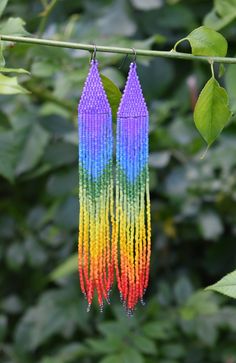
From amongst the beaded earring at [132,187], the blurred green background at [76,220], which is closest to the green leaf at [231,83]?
the beaded earring at [132,187]

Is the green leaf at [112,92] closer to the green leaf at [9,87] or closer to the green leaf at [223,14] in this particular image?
the green leaf at [9,87]

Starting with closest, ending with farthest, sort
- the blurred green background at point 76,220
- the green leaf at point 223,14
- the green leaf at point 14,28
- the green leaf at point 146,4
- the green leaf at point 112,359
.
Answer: the green leaf at point 14,28, the green leaf at point 223,14, the green leaf at point 112,359, the blurred green background at point 76,220, the green leaf at point 146,4

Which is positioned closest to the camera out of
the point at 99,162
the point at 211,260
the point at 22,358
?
the point at 99,162

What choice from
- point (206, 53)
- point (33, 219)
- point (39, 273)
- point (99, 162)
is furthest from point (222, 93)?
point (39, 273)

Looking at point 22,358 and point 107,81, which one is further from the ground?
point 107,81

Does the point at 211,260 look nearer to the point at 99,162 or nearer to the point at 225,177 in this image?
the point at 225,177

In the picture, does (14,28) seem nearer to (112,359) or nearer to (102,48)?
(102,48)

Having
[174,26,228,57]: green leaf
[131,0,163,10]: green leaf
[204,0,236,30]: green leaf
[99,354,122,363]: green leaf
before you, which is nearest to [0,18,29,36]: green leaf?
[174,26,228,57]: green leaf
